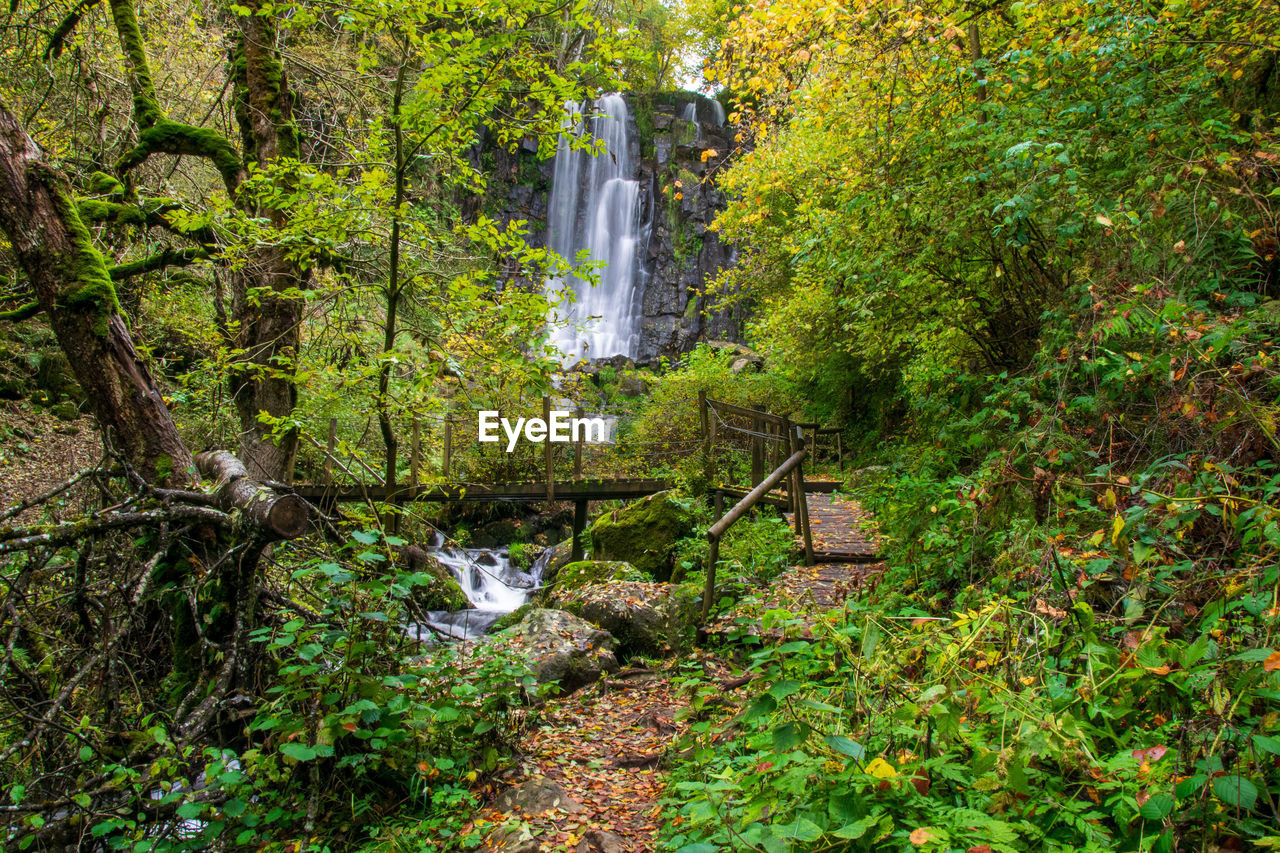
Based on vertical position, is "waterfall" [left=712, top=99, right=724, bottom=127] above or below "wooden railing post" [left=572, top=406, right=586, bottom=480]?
above

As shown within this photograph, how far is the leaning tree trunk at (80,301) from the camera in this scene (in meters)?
3.20

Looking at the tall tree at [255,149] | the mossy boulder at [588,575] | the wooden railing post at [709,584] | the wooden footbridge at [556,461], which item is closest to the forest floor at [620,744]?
the wooden railing post at [709,584]

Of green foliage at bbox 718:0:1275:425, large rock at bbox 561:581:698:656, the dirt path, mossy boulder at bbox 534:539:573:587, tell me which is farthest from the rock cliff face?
the dirt path

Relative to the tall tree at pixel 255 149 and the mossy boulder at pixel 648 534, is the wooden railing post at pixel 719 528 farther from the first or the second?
the tall tree at pixel 255 149

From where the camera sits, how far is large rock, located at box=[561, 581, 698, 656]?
18.7 feet

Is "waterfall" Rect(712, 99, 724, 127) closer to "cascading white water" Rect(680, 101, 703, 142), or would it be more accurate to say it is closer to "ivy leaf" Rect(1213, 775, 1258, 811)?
"cascading white water" Rect(680, 101, 703, 142)

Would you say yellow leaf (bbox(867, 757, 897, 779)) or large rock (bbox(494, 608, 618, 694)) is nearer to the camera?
yellow leaf (bbox(867, 757, 897, 779))

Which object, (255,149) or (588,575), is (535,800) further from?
(255,149)

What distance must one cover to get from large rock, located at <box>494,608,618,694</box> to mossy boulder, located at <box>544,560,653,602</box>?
1.19 m

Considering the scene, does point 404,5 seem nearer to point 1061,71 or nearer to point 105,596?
point 105,596

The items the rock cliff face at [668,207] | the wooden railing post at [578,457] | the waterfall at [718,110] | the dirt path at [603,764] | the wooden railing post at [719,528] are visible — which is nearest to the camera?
the dirt path at [603,764]

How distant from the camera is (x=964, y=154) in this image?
4.55 meters

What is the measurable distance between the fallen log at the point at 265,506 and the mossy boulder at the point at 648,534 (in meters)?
5.55

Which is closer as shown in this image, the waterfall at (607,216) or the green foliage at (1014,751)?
the green foliage at (1014,751)
